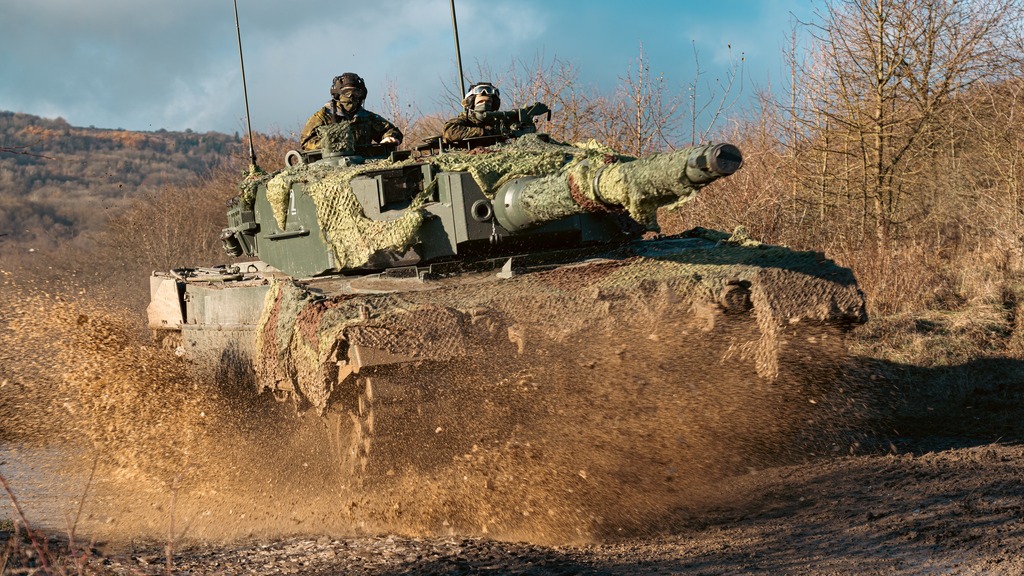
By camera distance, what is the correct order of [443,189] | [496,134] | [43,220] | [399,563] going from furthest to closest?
[43,220]
[496,134]
[443,189]
[399,563]

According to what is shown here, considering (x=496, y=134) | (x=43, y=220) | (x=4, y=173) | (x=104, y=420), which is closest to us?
(x=496, y=134)

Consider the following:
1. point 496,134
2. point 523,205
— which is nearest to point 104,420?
point 496,134

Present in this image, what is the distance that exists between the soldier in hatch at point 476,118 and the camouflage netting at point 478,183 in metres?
0.73

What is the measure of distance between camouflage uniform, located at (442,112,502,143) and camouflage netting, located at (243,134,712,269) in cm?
71

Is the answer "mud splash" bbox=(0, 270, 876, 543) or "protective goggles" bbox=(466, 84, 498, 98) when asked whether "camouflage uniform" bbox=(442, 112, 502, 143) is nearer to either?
"protective goggles" bbox=(466, 84, 498, 98)

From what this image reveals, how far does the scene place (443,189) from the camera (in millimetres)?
6965

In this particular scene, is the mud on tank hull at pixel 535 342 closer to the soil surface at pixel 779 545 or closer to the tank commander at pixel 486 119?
the soil surface at pixel 779 545

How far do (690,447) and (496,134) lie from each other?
9.89 ft

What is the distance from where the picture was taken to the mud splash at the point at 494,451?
Result: 6340 millimetres

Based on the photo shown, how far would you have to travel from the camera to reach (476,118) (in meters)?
8.58

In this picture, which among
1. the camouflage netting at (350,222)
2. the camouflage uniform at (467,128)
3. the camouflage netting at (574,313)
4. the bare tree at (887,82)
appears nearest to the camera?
the camouflage netting at (574,313)

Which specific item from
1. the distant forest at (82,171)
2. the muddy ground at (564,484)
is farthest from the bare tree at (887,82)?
the distant forest at (82,171)

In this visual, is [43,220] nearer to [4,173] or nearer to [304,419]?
[4,173]

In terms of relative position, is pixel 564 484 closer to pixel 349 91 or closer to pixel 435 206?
pixel 435 206
